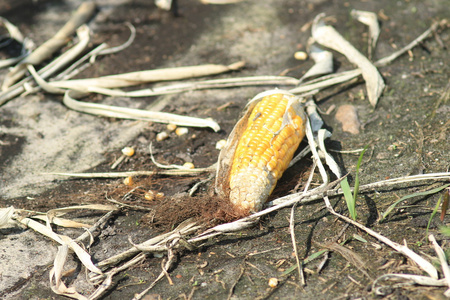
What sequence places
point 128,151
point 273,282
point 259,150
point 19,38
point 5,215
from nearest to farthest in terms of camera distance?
1. point 273,282
2. point 259,150
3. point 5,215
4. point 128,151
5. point 19,38

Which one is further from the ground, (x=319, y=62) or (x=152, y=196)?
(x=319, y=62)

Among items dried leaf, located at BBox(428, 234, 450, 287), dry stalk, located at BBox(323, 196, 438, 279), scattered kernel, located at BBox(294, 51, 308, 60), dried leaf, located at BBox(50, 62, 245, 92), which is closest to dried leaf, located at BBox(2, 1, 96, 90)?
dried leaf, located at BBox(50, 62, 245, 92)

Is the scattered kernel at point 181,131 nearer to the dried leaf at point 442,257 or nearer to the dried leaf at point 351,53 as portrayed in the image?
the dried leaf at point 351,53

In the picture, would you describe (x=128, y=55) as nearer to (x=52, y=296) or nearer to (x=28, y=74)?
(x=28, y=74)

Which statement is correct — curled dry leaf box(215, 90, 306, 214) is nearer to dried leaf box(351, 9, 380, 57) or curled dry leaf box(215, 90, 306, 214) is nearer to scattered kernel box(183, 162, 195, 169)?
scattered kernel box(183, 162, 195, 169)

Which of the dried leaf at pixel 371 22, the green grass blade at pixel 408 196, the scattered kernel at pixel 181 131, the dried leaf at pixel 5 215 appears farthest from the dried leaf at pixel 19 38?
the green grass blade at pixel 408 196

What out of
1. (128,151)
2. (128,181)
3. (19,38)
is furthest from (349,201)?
(19,38)

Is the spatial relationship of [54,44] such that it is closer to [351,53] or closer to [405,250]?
[351,53]

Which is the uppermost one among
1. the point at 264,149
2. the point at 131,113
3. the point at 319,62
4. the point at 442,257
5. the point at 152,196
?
the point at 264,149
